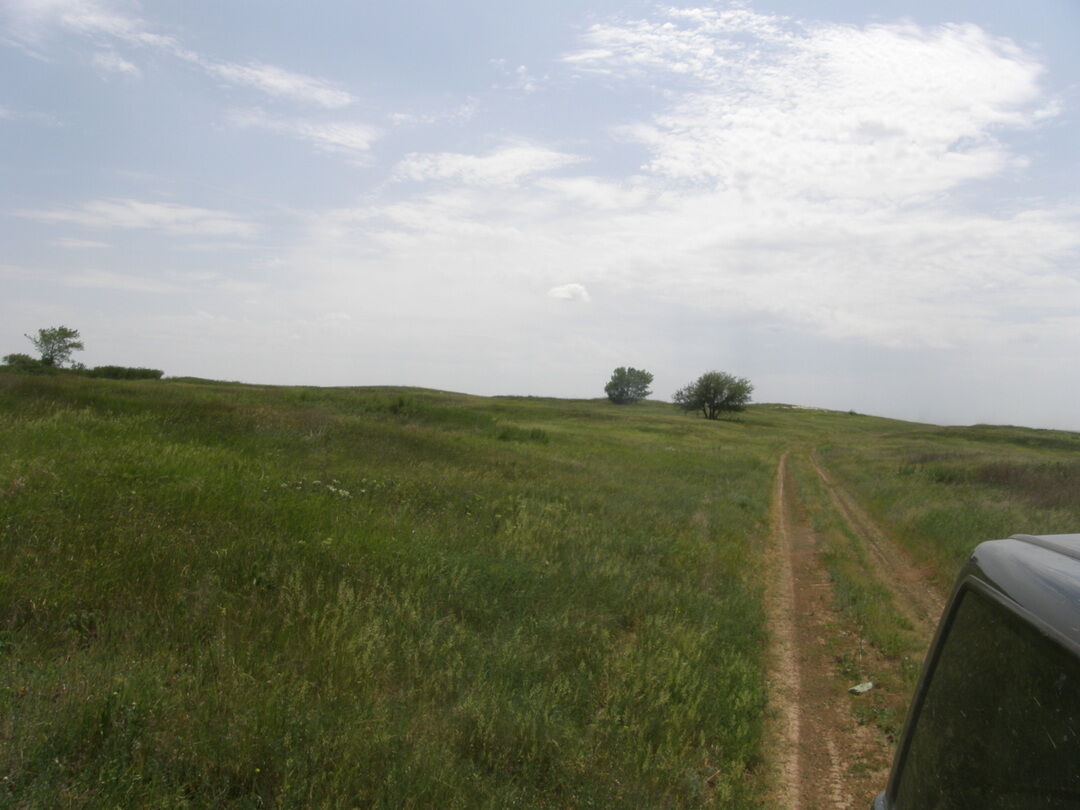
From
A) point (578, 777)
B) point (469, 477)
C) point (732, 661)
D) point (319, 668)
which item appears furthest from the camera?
point (469, 477)

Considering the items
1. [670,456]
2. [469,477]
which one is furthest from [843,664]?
[670,456]

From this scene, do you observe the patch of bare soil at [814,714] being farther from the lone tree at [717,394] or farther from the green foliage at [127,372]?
the lone tree at [717,394]

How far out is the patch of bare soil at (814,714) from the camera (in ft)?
17.6

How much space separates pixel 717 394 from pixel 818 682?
3447 inches

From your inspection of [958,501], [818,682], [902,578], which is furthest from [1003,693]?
[958,501]

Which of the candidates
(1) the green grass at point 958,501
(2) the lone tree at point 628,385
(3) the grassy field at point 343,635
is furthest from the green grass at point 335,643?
(2) the lone tree at point 628,385

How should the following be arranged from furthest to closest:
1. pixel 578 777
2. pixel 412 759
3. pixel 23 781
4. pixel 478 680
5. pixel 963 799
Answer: pixel 478 680, pixel 578 777, pixel 412 759, pixel 23 781, pixel 963 799

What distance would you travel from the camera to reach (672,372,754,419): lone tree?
3585 inches

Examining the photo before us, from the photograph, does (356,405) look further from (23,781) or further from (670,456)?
(23,781)

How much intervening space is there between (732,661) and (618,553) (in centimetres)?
395

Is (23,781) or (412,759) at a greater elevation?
(23,781)

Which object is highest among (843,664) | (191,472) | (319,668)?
(191,472)

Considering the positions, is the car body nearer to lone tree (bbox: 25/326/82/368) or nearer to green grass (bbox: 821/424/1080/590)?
green grass (bbox: 821/424/1080/590)

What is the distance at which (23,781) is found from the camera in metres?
3.49
